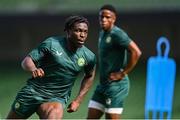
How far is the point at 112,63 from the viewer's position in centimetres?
845

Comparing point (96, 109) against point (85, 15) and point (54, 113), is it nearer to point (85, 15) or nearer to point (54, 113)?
point (54, 113)

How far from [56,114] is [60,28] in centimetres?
761

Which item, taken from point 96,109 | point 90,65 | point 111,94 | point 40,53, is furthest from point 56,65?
point 96,109

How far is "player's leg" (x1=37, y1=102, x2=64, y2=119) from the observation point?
6684 millimetres

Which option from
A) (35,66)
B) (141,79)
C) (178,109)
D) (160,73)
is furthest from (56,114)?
(141,79)

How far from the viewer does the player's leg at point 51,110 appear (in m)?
6.68

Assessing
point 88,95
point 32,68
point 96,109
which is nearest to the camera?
point 32,68

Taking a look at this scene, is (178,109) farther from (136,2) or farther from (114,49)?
(114,49)

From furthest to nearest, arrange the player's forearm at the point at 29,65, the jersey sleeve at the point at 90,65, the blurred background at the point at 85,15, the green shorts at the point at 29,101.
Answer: the blurred background at the point at 85,15
the jersey sleeve at the point at 90,65
the green shorts at the point at 29,101
the player's forearm at the point at 29,65

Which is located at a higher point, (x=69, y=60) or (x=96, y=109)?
(x=69, y=60)

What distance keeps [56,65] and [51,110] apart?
1.49 ft

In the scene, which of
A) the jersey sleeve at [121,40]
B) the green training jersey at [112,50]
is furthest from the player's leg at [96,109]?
the jersey sleeve at [121,40]

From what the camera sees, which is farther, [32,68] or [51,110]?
[51,110]

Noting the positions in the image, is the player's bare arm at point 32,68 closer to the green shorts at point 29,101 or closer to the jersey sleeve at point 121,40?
the green shorts at point 29,101
